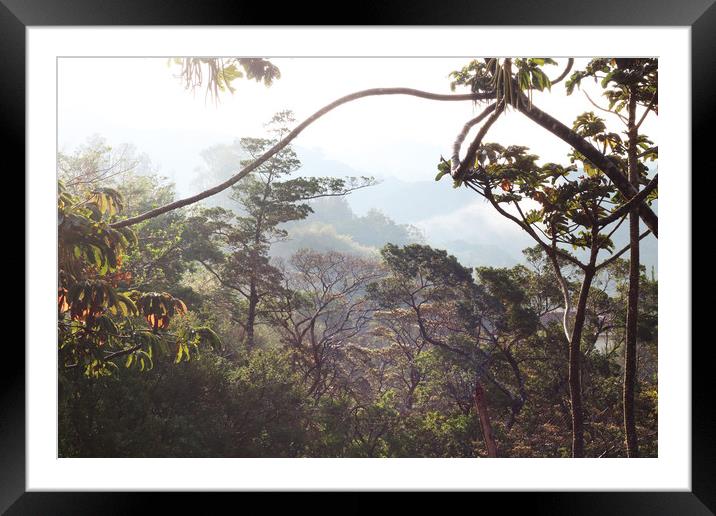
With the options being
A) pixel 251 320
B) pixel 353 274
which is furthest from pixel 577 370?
pixel 251 320

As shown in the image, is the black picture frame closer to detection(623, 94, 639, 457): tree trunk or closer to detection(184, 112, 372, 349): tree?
detection(623, 94, 639, 457): tree trunk

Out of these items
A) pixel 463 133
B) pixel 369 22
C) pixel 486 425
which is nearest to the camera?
pixel 369 22

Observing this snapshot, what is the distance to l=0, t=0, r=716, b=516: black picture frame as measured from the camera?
1.97 metres

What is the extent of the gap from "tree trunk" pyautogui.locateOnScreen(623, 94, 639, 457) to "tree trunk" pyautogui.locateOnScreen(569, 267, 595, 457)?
0.26m

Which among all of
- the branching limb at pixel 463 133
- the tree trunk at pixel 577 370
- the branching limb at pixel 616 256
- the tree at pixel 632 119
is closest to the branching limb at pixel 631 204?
the tree at pixel 632 119

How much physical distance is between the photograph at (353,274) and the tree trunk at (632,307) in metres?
0.02

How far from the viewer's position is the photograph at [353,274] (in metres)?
3.93

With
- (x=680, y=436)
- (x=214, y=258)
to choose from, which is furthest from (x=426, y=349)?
(x=680, y=436)

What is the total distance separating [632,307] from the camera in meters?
3.80

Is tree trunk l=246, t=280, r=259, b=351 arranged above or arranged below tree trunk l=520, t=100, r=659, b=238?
below

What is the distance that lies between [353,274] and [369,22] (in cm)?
236

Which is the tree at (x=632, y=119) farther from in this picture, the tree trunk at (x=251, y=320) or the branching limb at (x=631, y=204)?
the tree trunk at (x=251, y=320)

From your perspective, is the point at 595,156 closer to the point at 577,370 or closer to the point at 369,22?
the point at 577,370

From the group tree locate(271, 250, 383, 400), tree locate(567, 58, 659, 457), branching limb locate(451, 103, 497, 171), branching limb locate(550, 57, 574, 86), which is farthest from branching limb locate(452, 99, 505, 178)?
tree locate(271, 250, 383, 400)
